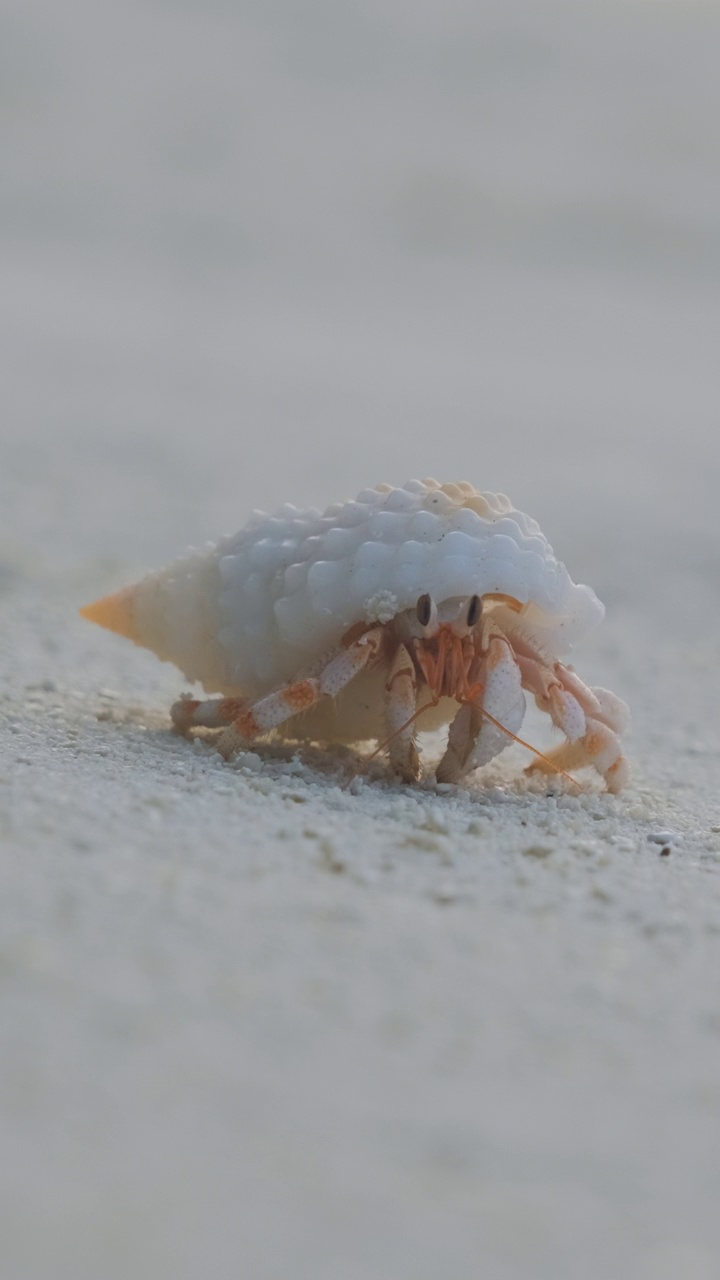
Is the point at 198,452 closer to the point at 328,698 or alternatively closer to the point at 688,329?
the point at 328,698

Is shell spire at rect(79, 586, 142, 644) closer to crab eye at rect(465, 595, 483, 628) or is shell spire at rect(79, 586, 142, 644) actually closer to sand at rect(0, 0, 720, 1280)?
sand at rect(0, 0, 720, 1280)

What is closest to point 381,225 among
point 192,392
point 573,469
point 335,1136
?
point 192,392

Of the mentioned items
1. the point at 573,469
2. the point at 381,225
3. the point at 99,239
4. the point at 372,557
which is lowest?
the point at 372,557

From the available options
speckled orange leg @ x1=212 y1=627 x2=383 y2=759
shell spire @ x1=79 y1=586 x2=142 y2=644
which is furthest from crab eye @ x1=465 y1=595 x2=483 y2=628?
shell spire @ x1=79 y1=586 x2=142 y2=644

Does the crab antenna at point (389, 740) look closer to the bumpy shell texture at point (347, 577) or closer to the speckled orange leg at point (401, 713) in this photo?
the speckled orange leg at point (401, 713)

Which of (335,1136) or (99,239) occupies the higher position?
(99,239)

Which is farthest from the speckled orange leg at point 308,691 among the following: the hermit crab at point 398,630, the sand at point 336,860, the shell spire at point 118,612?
the shell spire at point 118,612

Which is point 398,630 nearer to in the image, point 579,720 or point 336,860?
point 579,720
